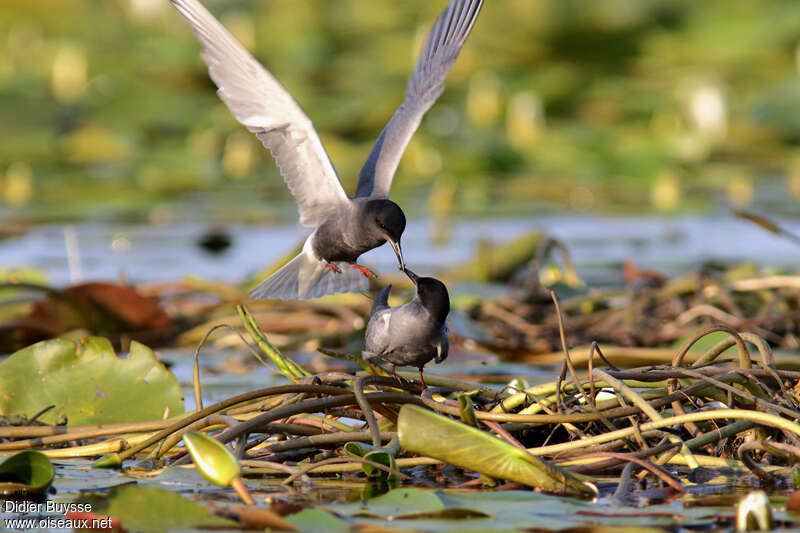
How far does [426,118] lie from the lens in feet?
41.0


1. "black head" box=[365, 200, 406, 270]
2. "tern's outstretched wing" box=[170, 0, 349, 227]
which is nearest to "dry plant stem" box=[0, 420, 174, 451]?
"black head" box=[365, 200, 406, 270]

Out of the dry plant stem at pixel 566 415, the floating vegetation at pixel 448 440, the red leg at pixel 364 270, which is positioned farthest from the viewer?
the red leg at pixel 364 270

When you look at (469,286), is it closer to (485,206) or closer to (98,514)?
(98,514)

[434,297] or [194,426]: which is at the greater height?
[434,297]

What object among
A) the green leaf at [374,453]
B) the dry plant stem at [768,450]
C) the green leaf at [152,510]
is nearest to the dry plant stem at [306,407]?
the green leaf at [374,453]

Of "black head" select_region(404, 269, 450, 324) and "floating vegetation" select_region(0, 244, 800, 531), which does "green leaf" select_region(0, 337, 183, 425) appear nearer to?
"floating vegetation" select_region(0, 244, 800, 531)

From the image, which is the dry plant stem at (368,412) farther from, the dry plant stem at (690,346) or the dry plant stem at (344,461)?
the dry plant stem at (690,346)

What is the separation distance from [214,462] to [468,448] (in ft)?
1.74

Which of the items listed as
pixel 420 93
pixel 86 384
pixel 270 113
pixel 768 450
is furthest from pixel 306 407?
pixel 420 93

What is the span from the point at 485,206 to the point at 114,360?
7.70 meters

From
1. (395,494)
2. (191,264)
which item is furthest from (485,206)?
(395,494)

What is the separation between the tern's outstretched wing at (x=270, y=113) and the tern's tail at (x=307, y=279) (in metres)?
0.14

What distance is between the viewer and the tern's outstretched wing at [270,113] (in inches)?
140

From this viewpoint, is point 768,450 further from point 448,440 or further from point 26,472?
point 26,472
